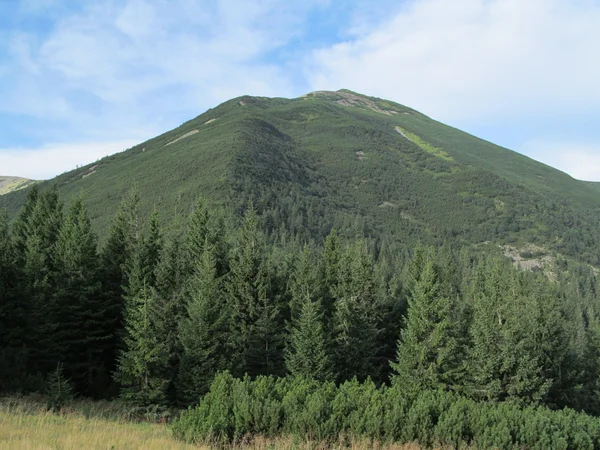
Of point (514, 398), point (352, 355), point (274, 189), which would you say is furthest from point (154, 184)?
point (514, 398)

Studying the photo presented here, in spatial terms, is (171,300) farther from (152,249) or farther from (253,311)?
(152,249)

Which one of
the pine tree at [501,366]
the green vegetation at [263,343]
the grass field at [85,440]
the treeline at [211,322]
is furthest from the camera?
the pine tree at [501,366]

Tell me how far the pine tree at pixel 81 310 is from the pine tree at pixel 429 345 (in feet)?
70.3

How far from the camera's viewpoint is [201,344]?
83.3 ft

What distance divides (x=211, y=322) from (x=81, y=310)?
1005 cm

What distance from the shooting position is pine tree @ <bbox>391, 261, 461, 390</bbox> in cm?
3162

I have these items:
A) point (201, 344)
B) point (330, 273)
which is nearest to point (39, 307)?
point (201, 344)

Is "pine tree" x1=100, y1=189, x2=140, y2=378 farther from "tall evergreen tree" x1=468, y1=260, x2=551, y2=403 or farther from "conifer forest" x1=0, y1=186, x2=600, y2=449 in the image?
"tall evergreen tree" x1=468, y1=260, x2=551, y2=403

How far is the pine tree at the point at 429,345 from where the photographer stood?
31.6 metres

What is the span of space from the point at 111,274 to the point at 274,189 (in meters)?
122

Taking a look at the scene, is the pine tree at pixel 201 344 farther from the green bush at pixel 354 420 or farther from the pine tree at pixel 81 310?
the green bush at pixel 354 420

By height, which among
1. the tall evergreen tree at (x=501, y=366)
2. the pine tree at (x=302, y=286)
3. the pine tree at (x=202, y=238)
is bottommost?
the tall evergreen tree at (x=501, y=366)

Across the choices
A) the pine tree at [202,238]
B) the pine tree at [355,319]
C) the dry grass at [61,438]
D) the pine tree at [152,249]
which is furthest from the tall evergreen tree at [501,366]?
the dry grass at [61,438]

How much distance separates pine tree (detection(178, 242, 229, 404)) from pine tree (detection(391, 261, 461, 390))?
14002 millimetres
